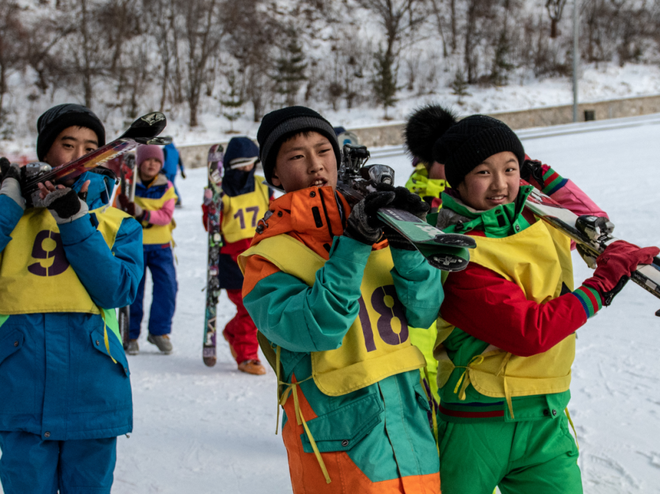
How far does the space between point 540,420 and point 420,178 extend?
2.33 m

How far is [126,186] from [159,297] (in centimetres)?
100

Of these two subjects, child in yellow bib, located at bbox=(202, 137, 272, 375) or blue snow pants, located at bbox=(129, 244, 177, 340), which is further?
blue snow pants, located at bbox=(129, 244, 177, 340)

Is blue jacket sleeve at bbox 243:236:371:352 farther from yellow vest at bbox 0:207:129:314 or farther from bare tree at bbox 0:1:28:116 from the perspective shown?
bare tree at bbox 0:1:28:116

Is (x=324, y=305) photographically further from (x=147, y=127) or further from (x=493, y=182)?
(x=147, y=127)

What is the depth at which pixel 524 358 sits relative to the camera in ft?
5.72

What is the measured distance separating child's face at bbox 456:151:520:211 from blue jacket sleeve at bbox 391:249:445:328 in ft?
1.06

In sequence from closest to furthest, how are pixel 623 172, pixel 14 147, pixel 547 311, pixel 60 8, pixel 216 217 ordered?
pixel 547 311, pixel 216 217, pixel 623 172, pixel 14 147, pixel 60 8

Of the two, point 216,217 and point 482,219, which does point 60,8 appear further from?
point 482,219

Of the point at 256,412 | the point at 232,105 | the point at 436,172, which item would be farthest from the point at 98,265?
the point at 232,105

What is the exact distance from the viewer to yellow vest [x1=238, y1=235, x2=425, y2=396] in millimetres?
1534

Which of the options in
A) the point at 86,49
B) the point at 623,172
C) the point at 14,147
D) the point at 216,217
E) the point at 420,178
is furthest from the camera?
the point at 86,49

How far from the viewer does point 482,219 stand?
70.0 inches

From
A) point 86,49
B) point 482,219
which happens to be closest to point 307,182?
point 482,219

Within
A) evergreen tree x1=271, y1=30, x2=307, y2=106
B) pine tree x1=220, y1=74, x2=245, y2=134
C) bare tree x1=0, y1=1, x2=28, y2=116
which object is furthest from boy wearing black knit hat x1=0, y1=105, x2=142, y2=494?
bare tree x1=0, y1=1, x2=28, y2=116
